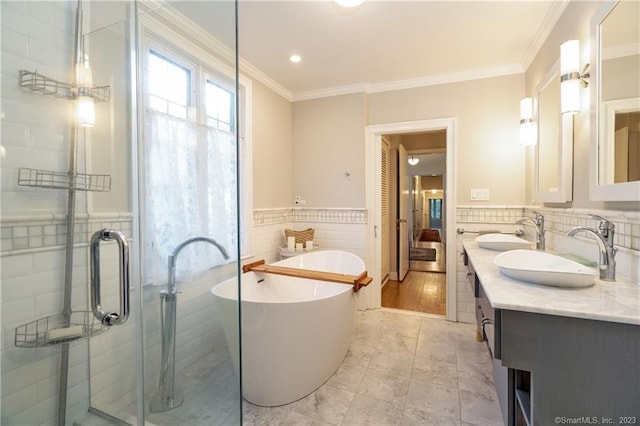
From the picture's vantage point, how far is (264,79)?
305cm

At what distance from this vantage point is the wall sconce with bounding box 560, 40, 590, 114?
1.63 meters

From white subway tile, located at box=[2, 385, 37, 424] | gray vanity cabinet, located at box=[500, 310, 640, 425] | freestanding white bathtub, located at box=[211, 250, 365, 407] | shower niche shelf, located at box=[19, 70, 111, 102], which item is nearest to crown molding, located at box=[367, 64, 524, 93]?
freestanding white bathtub, located at box=[211, 250, 365, 407]

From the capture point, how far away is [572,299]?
1.06 meters

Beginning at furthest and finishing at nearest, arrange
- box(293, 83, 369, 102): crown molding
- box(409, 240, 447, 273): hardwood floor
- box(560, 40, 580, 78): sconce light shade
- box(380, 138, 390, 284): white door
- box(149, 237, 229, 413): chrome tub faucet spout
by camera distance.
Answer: box(409, 240, 447, 273): hardwood floor, box(380, 138, 390, 284): white door, box(293, 83, 369, 102): crown molding, box(560, 40, 580, 78): sconce light shade, box(149, 237, 229, 413): chrome tub faucet spout

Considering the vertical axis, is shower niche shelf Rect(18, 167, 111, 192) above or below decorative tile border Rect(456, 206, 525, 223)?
above

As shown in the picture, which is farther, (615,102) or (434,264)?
(434,264)

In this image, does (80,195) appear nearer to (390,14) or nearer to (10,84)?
(10,84)

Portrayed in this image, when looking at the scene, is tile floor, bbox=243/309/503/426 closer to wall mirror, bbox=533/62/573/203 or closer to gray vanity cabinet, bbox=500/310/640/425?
gray vanity cabinet, bbox=500/310/640/425

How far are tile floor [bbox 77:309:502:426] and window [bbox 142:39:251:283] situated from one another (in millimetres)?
641

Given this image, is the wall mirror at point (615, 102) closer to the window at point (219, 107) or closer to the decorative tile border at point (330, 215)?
the window at point (219, 107)

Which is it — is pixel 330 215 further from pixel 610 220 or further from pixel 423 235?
pixel 423 235

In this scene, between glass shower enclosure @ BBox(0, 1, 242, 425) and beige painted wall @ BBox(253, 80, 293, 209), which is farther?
Result: beige painted wall @ BBox(253, 80, 293, 209)

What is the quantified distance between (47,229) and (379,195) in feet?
9.50

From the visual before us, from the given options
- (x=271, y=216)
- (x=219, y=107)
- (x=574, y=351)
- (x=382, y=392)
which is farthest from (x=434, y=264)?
(x=219, y=107)
